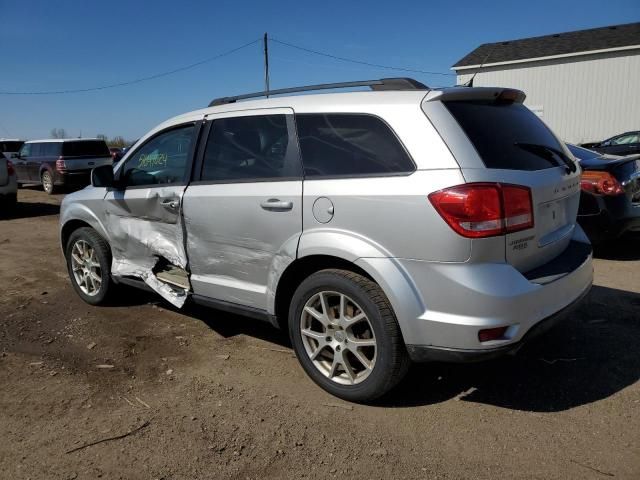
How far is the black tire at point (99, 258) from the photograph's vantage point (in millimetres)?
4750

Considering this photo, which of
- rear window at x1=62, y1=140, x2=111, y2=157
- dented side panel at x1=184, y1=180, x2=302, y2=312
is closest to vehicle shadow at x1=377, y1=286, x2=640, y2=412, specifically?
dented side panel at x1=184, y1=180, x2=302, y2=312

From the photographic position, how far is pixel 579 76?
2416 cm

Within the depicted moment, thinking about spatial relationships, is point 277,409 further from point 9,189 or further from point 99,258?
point 9,189

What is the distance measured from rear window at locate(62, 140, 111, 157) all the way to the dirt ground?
12480mm

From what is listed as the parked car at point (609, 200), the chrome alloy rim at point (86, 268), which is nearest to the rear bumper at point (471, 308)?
the chrome alloy rim at point (86, 268)

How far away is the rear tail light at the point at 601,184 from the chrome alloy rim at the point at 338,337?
4.21m

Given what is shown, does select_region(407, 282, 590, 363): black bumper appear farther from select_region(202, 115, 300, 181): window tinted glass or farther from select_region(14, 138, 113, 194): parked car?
select_region(14, 138, 113, 194): parked car

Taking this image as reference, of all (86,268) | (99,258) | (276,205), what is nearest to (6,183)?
(86,268)

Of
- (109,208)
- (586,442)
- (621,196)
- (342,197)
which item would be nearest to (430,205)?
(342,197)

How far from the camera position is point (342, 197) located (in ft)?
9.84

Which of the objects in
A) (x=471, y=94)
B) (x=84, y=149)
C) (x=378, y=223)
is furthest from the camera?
(x=84, y=149)

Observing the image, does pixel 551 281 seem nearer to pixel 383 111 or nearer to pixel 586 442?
pixel 586 442

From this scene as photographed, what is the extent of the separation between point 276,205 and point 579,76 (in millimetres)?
25153

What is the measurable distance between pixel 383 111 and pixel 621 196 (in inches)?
167
